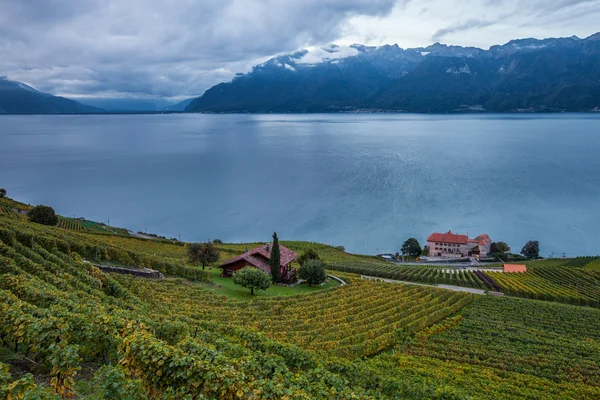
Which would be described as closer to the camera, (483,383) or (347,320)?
(483,383)

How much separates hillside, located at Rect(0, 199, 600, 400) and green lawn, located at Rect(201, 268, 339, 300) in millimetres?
1147

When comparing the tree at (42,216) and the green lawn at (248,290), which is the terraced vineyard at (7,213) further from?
the green lawn at (248,290)

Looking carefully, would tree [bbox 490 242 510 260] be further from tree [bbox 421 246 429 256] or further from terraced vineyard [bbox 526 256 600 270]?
tree [bbox 421 246 429 256]

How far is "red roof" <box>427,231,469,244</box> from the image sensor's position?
80250 mm

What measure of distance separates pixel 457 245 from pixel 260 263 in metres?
54.0

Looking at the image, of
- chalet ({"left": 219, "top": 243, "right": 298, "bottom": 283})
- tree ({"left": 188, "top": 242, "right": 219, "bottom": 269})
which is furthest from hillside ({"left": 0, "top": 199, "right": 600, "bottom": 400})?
tree ({"left": 188, "top": 242, "right": 219, "bottom": 269})

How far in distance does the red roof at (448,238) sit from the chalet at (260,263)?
49734 millimetres

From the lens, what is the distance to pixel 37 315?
13.8 meters

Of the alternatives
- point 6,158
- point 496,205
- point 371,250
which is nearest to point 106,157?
point 6,158

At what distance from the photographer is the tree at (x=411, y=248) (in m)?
79.3

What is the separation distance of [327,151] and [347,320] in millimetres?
152903

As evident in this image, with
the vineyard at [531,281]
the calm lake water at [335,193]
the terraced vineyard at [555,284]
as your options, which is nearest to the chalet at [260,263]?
the vineyard at [531,281]

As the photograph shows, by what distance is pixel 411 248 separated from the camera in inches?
3123

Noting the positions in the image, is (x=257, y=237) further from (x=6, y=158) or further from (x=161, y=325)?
(x=6, y=158)
